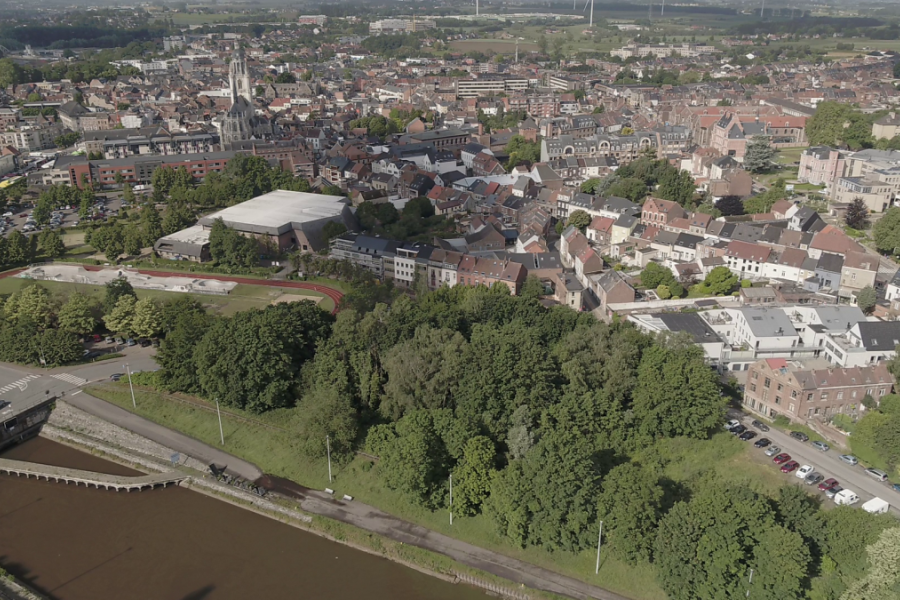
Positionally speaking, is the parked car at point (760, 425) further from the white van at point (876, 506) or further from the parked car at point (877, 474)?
the white van at point (876, 506)

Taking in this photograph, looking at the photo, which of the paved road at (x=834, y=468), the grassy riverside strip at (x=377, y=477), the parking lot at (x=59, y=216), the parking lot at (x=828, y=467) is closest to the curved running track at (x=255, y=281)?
the parking lot at (x=59, y=216)

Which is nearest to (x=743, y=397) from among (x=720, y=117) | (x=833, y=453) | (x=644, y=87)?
(x=833, y=453)

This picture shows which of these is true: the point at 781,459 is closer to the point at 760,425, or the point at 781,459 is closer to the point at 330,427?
the point at 760,425

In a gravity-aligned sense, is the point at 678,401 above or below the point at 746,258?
below

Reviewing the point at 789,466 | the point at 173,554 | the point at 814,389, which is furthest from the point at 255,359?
the point at 814,389

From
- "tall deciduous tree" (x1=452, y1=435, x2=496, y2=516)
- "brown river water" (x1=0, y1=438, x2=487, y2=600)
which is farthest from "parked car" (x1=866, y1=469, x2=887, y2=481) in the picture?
"brown river water" (x1=0, y1=438, x2=487, y2=600)

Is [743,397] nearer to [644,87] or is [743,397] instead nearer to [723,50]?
[644,87]
